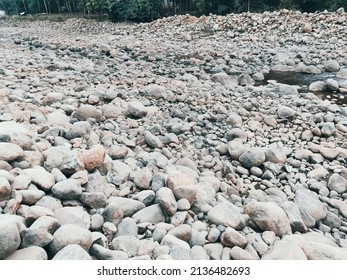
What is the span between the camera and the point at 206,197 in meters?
2.79

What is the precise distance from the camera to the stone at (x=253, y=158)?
3.60 m

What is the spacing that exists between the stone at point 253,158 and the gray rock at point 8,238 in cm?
253

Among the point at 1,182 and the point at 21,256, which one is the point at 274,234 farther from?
the point at 1,182

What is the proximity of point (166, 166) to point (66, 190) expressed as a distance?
114 centimetres

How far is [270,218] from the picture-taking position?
99.8 inches

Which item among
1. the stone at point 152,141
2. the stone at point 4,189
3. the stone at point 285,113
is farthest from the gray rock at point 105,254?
the stone at point 285,113

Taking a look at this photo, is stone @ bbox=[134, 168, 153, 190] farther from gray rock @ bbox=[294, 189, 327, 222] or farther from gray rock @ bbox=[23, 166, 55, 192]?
gray rock @ bbox=[294, 189, 327, 222]

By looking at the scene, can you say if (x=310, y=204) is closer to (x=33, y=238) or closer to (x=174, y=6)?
(x=33, y=238)

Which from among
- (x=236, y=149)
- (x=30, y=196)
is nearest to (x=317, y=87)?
(x=236, y=149)

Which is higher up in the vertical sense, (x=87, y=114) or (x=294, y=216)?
(x=87, y=114)

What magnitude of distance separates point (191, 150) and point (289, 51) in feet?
23.7

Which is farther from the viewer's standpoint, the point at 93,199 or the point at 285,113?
the point at 285,113
